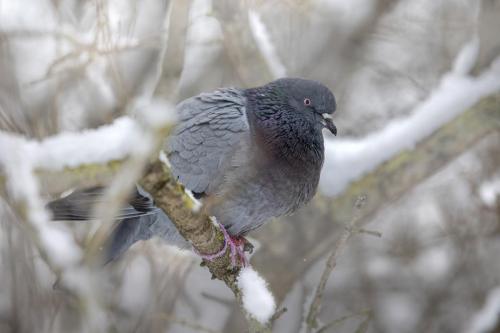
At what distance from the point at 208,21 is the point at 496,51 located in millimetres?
3693

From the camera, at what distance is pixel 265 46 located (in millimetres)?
6980

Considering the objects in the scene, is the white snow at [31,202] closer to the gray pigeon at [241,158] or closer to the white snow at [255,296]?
the white snow at [255,296]

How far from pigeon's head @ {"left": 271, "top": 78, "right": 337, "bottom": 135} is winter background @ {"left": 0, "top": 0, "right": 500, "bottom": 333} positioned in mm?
1158

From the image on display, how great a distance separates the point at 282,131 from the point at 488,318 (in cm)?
276

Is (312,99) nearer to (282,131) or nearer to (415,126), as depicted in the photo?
(282,131)

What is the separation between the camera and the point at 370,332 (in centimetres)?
813

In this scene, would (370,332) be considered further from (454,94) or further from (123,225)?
(123,225)

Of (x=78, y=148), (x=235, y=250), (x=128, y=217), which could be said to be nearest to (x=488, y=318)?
(x=235, y=250)

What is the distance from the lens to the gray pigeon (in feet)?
14.3

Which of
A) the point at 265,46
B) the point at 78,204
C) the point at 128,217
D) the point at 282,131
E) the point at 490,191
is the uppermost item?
the point at 282,131

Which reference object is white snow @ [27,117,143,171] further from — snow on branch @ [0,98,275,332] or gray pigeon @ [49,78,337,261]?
gray pigeon @ [49,78,337,261]

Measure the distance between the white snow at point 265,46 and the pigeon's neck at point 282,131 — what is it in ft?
6.37

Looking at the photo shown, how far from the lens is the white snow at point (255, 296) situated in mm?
3521

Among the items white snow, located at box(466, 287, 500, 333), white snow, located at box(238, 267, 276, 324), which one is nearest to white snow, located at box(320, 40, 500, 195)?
white snow, located at box(466, 287, 500, 333)
